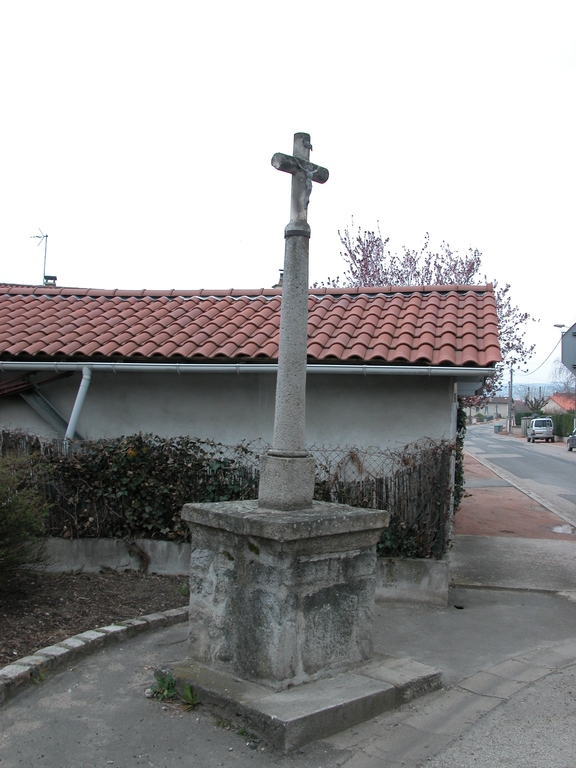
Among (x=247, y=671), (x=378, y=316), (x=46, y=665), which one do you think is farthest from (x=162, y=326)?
(x=247, y=671)

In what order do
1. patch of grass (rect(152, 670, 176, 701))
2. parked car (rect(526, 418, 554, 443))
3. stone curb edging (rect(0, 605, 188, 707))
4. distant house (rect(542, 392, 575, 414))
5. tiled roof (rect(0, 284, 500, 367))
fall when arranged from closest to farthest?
1. patch of grass (rect(152, 670, 176, 701))
2. stone curb edging (rect(0, 605, 188, 707))
3. tiled roof (rect(0, 284, 500, 367))
4. parked car (rect(526, 418, 554, 443))
5. distant house (rect(542, 392, 575, 414))

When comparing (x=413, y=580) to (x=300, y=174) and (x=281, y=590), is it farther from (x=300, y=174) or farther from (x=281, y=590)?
(x=300, y=174)

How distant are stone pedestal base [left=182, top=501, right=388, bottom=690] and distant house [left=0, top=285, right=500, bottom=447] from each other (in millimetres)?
Result: 3702

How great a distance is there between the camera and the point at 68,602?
6078mm

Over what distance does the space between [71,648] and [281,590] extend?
193 centimetres

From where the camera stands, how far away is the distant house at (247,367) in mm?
7961

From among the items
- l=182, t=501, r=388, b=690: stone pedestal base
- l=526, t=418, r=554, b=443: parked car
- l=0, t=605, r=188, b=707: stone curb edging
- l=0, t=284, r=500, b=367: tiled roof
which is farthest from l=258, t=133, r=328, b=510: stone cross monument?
l=526, t=418, r=554, b=443: parked car

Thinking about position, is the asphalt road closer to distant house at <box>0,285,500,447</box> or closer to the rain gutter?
distant house at <box>0,285,500,447</box>

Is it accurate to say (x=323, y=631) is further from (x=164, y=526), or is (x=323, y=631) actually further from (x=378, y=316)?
(x=378, y=316)

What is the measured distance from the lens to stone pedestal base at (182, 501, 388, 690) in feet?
13.0

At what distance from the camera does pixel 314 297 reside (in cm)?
1032

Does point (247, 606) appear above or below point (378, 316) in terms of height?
below

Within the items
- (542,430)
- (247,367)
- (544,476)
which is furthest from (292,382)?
(542,430)

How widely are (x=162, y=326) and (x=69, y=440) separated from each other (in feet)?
7.82
